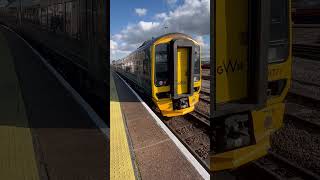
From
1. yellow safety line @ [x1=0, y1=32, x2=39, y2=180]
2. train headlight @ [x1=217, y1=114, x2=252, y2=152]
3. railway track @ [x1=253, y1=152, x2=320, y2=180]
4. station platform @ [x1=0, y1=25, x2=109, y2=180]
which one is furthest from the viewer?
railway track @ [x1=253, y1=152, x2=320, y2=180]

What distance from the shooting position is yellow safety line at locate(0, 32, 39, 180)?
8.77 feet

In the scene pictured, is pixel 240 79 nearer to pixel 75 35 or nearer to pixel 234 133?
pixel 234 133

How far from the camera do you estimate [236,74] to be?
1.26 meters

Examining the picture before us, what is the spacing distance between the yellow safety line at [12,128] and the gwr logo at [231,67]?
7.12ft

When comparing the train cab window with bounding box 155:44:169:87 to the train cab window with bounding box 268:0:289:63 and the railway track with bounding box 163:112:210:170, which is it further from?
the train cab window with bounding box 268:0:289:63

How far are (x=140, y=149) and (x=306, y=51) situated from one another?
1.28 metres

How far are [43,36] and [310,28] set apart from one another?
1.90 meters

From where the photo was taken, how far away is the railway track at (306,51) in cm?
174

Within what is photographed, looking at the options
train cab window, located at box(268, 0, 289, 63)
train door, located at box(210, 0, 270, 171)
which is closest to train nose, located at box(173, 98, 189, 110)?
train door, located at box(210, 0, 270, 171)

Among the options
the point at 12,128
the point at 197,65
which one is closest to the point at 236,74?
the point at 197,65

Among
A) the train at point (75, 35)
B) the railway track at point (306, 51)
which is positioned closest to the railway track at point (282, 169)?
the railway track at point (306, 51)

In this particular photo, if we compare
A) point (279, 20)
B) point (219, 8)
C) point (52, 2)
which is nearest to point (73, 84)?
point (52, 2)

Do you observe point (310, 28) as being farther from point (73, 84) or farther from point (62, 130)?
point (62, 130)

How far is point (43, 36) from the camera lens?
7.06ft
